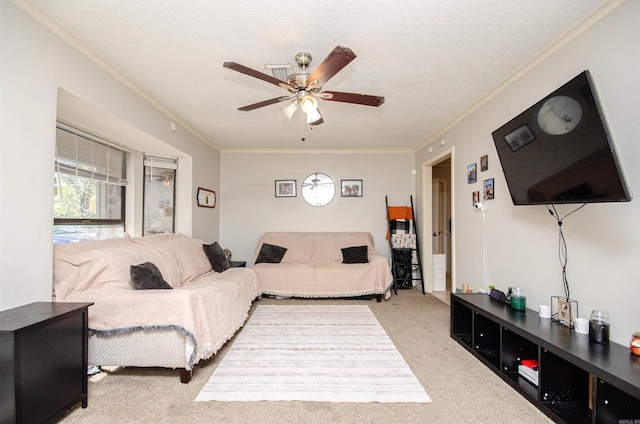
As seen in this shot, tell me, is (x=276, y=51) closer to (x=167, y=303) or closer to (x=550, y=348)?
(x=167, y=303)

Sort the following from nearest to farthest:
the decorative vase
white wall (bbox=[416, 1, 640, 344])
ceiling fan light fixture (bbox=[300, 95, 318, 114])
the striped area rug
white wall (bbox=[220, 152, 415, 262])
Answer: the decorative vase, white wall (bbox=[416, 1, 640, 344]), the striped area rug, ceiling fan light fixture (bbox=[300, 95, 318, 114]), white wall (bbox=[220, 152, 415, 262])

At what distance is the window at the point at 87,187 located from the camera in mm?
2680

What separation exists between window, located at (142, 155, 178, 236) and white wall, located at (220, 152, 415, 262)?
1.19 metres

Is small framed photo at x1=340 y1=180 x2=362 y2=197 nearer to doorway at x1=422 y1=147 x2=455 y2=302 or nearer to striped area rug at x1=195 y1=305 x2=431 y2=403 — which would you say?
doorway at x1=422 y1=147 x2=455 y2=302

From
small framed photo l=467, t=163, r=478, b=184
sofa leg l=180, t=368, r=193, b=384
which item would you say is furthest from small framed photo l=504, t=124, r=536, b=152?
sofa leg l=180, t=368, r=193, b=384

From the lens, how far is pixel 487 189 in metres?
2.91

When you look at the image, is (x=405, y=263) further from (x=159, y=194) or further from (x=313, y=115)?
(x=159, y=194)

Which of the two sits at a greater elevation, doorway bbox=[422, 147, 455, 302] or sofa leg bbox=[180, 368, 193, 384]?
doorway bbox=[422, 147, 455, 302]

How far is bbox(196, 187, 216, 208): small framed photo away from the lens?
14.2 feet

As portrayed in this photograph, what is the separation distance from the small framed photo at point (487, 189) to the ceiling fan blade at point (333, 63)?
196cm

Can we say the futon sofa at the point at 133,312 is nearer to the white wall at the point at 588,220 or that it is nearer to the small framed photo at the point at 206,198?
the small framed photo at the point at 206,198

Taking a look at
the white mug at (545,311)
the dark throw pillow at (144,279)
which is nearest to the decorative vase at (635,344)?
the white mug at (545,311)

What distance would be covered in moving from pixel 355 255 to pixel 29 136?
12.1ft

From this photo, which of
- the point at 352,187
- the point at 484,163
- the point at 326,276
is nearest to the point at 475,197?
the point at 484,163
